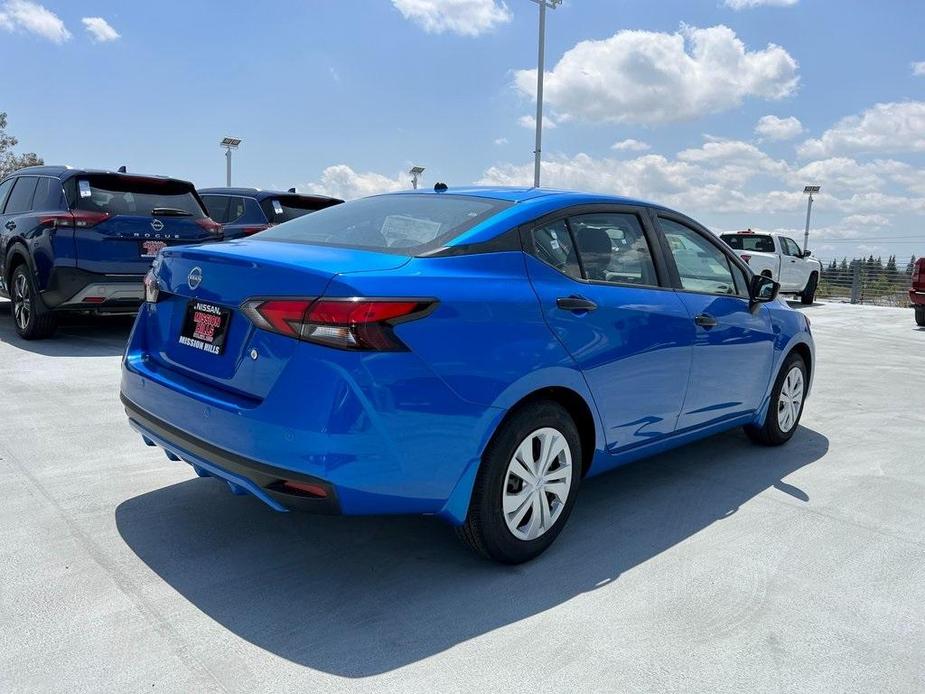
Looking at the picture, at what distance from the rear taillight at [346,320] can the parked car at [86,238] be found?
5.43 meters

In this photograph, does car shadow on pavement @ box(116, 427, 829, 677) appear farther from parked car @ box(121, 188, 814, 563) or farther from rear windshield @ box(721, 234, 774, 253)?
rear windshield @ box(721, 234, 774, 253)

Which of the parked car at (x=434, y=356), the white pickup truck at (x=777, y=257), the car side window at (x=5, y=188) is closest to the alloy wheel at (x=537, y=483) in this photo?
the parked car at (x=434, y=356)

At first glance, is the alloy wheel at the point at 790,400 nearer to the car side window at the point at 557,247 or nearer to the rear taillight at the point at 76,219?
the car side window at the point at 557,247

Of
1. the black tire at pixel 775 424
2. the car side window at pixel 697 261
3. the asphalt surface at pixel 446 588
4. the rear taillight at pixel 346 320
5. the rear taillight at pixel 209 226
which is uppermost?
the rear taillight at pixel 209 226

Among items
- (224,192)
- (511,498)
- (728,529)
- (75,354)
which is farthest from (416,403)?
(224,192)

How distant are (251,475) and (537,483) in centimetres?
115

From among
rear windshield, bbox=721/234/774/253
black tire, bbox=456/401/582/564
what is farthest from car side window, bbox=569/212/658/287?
rear windshield, bbox=721/234/774/253

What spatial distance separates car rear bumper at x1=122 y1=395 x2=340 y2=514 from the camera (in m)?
2.62

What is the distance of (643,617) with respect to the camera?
2820mm

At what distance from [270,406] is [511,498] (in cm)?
103

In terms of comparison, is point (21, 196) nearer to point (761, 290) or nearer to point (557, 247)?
point (557, 247)

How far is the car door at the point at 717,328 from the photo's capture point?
13.5ft

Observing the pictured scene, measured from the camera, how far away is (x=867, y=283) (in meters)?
24.2

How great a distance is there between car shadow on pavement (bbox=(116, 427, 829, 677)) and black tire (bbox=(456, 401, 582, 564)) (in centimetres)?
10
